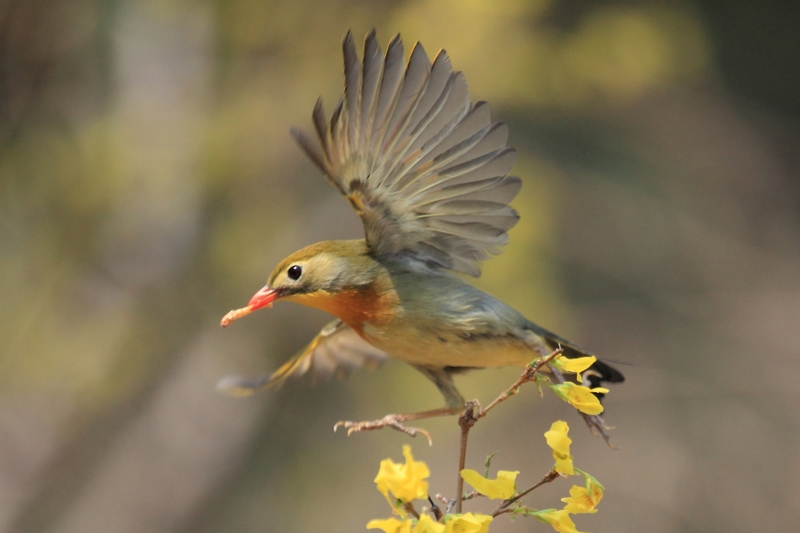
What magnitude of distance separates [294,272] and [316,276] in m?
0.05

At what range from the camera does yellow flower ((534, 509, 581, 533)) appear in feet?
3.07

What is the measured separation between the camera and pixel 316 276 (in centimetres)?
160

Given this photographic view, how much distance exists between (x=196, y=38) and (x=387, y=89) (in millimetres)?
2950

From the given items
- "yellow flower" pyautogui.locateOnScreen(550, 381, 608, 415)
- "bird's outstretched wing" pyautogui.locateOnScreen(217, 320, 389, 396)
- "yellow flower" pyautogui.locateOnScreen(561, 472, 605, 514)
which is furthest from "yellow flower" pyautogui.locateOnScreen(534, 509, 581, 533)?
"bird's outstretched wing" pyautogui.locateOnScreen(217, 320, 389, 396)

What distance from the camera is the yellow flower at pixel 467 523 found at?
0.88m

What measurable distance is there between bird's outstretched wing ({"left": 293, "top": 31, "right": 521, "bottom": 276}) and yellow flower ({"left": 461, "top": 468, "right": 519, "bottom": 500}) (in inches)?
28.2

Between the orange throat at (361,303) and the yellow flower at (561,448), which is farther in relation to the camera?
the orange throat at (361,303)

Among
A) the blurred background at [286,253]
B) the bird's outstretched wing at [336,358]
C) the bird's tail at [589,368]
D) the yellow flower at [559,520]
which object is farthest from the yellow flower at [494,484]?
the blurred background at [286,253]

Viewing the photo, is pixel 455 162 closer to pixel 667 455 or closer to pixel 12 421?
pixel 667 455

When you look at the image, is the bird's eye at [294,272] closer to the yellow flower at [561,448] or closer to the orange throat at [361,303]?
the orange throat at [361,303]

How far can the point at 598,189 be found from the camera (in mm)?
4332

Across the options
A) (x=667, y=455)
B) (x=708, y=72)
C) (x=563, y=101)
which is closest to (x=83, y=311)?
(x=563, y=101)

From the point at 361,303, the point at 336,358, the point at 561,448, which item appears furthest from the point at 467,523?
the point at 336,358

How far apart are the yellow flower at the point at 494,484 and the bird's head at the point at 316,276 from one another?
2.36 feet
